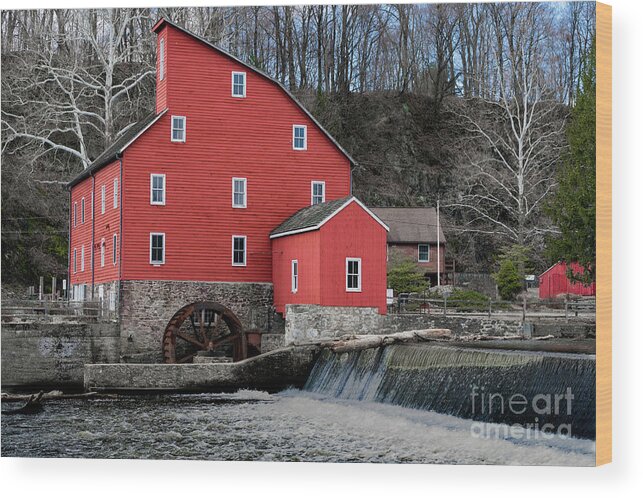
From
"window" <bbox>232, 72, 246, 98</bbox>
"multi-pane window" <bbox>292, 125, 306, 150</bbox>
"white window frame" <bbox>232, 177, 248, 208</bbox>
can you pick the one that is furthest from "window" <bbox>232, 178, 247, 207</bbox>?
"window" <bbox>232, 72, 246, 98</bbox>

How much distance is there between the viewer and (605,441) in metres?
17.5

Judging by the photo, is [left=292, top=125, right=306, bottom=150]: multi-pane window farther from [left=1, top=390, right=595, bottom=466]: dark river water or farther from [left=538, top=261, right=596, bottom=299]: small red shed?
[left=1, top=390, right=595, bottom=466]: dark river water

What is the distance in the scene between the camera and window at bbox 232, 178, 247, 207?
28.8m

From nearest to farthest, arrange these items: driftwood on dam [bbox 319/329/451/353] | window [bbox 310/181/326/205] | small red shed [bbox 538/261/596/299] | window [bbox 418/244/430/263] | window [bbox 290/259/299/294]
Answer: driftwood on dam [bbox 319/329/451/353]
window [bbox 290/259/299/294]
small red shed [bbox 538/261/596/299]
window [bbox 310/181/326/205]
window [bbox 418/244/430/263]

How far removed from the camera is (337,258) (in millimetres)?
27234

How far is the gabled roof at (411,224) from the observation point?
40562 millimetres

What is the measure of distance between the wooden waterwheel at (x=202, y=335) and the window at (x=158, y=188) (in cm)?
277

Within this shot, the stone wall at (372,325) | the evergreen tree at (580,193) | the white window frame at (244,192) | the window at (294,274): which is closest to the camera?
the evergreen tree at (580,193)

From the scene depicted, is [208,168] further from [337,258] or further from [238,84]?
[337,258]

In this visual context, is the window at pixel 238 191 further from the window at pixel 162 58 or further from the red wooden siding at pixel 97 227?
the window at pixel 162 58

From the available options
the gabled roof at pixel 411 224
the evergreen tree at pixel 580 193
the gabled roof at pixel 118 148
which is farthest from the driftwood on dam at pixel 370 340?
the gabled roof at pixel 411 224

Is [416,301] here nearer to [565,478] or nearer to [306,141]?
[306,141]

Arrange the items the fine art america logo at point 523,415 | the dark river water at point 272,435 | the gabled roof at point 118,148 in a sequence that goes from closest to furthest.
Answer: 1. the fine art america logo at point 523,415
2. the dark river water at point 272,435
3. the gabled roof at point 118,148

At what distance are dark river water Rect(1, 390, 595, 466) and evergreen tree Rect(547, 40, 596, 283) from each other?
176 inches
